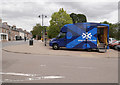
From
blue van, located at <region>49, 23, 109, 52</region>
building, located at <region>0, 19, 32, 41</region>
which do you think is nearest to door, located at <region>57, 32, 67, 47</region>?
blue van, located at <region>49, 23, 109, 52</region>

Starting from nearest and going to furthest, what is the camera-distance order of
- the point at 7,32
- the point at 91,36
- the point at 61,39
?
the point at 91,36 < the point at 61,39 < the point at 7,32

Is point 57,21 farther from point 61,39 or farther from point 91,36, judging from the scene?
point 91,36

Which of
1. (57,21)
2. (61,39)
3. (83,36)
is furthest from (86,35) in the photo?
(57,21)

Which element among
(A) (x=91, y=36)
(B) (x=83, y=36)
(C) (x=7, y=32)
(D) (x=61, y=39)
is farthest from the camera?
(C) (x=7, y=32)

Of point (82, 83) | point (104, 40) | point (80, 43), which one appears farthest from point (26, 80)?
point (104, 40)

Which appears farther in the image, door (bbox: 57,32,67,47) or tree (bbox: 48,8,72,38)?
tree (bbox: 48,8,72,38)

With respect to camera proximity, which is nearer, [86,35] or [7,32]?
[86,35]

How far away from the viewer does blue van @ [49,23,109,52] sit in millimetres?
11164

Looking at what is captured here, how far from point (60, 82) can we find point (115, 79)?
7.26ft

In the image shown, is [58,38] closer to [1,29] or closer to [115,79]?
[115,79]

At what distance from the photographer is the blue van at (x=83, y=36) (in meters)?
11.2

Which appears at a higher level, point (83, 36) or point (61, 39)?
point (83, 36)

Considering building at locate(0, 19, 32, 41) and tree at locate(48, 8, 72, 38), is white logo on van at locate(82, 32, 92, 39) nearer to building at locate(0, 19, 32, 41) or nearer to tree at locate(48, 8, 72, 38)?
tree at locate(48, 8, 72, 38)

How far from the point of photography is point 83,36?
11.4 meters
